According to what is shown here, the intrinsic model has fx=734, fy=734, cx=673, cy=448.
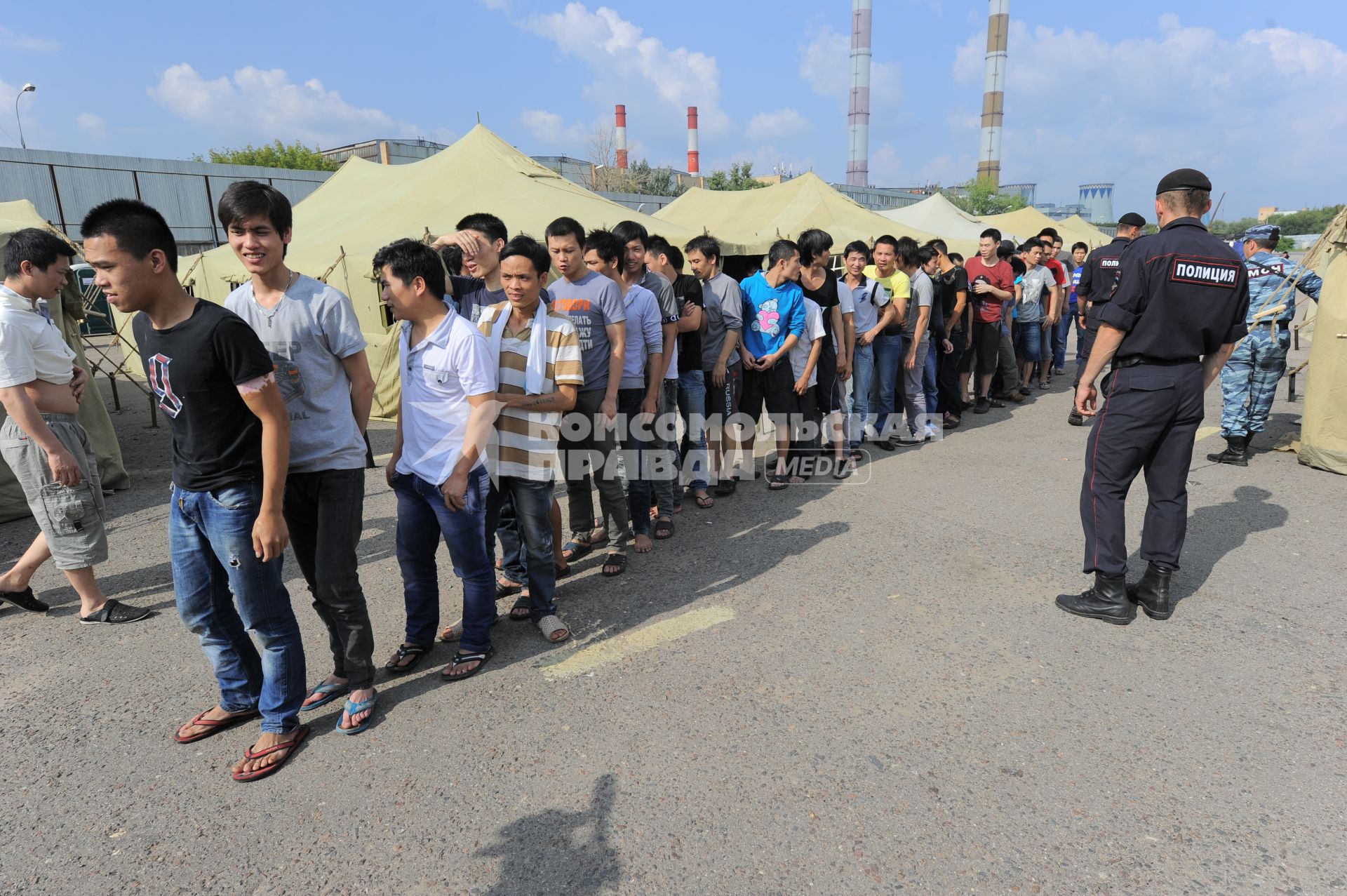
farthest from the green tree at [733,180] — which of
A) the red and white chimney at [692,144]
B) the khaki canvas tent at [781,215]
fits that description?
the khaki canvas tent at [781,215]

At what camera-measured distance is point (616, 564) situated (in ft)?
13.8

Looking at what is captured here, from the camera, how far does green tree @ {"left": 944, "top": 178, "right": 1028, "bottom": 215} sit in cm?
5869

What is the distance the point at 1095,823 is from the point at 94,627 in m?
4.49

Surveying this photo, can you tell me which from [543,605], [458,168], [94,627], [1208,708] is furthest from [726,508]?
[458,168]

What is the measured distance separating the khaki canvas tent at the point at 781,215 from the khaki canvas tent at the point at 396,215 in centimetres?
376

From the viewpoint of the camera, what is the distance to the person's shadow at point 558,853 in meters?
2.10

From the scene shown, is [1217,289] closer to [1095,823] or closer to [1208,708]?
[1208,708]

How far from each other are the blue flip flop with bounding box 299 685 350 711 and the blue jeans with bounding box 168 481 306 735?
0.64ft

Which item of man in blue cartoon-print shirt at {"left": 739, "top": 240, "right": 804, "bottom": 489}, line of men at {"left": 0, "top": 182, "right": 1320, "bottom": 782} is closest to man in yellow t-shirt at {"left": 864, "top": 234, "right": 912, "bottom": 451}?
line of men at {"left": 0, "top": 182, "right": 1320, "bottom": 782}

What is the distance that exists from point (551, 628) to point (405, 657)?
2.14 feet

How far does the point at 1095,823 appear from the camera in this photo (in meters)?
2.27

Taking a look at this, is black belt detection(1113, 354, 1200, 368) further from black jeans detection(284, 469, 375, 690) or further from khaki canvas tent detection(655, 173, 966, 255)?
khaki canvas tent detection(655, 173, 966, 255)

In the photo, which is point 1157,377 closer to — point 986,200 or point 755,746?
point 755,746

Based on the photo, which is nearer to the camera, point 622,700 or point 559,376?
point 622,700
